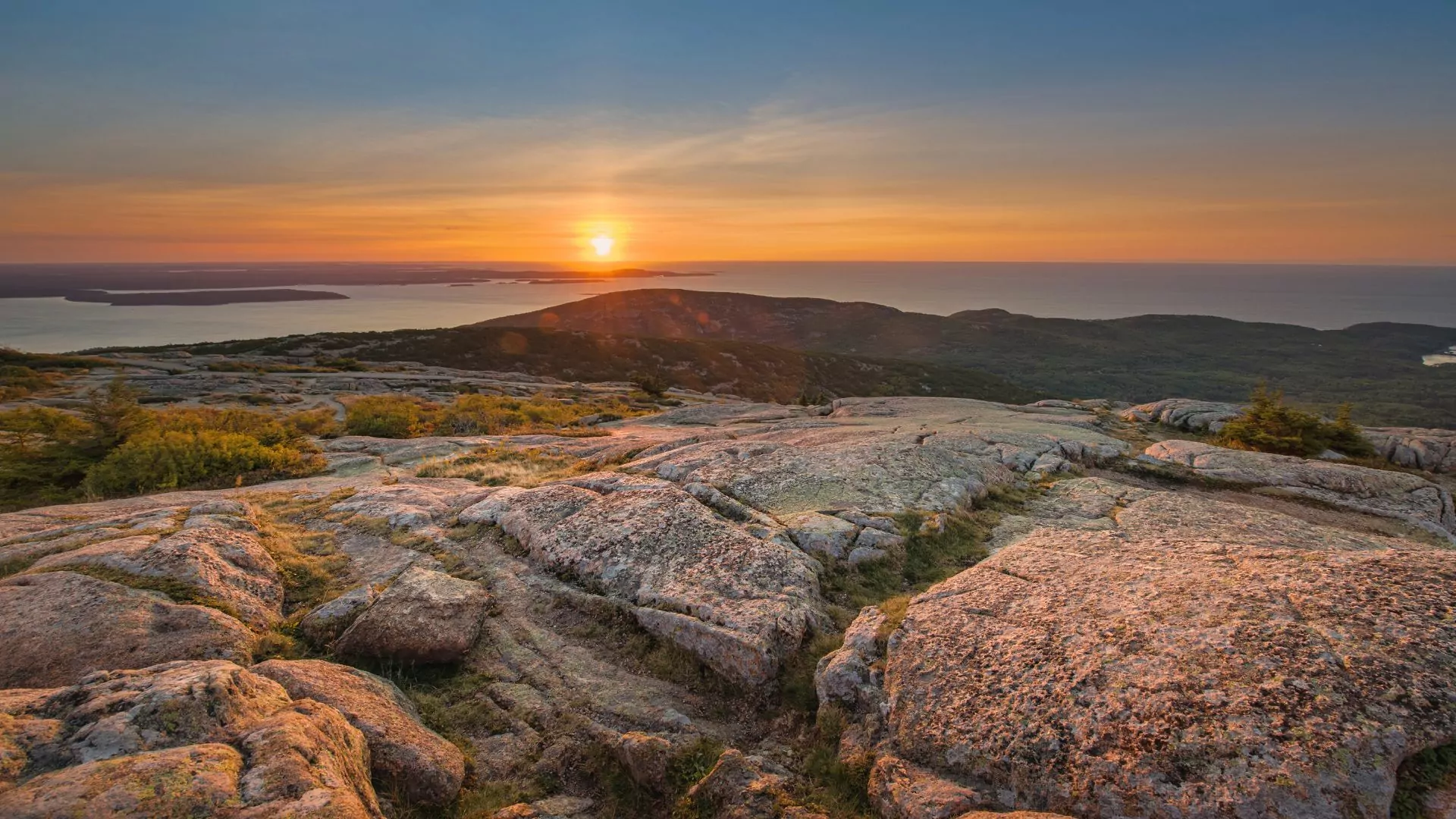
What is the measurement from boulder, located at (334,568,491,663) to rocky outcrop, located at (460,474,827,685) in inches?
74.4

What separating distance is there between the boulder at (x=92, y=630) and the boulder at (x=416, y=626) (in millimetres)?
1142

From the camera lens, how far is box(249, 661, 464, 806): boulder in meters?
5.25

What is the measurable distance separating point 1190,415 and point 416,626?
30.9m

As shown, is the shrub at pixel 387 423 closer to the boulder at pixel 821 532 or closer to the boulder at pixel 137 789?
the boulder at pixel 821 532

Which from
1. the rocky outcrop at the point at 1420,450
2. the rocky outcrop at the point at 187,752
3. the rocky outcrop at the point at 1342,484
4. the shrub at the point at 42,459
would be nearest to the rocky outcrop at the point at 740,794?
the rocky outcrop at the point at 187,752

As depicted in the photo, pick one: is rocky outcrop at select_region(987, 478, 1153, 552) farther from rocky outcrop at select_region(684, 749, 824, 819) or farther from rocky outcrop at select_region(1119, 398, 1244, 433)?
rocky outcrop at select_region(1119, 398, 1244, 433)

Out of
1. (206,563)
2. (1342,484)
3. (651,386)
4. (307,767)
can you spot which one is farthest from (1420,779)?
(651,386)

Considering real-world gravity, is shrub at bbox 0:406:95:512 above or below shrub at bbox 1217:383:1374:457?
below

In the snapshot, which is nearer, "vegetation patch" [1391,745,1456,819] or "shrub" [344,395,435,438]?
"vegetation patch" [1391,745,1456,819]

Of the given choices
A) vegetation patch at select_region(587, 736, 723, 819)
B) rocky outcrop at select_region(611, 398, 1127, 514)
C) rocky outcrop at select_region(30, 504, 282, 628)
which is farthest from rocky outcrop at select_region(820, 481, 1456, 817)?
rocky outcrop at select_region(30, 504, 282, 628)

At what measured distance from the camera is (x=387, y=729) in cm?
553

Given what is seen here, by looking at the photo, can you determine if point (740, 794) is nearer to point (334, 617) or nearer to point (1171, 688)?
point (1171, 688)

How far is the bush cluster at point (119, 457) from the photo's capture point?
14602 mm

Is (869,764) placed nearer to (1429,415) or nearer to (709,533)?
(709,533)
